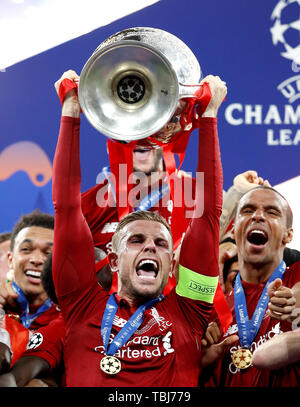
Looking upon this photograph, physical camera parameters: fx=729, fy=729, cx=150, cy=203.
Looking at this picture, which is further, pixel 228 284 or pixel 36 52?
pixel 36 52

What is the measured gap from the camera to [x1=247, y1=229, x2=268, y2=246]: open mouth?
3.04 metres

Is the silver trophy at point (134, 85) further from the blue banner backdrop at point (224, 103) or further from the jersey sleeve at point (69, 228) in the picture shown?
the blue banner backdrop at point (224, 103)

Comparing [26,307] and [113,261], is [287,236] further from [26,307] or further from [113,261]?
[26,307]

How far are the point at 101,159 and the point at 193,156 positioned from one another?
48 centimetres

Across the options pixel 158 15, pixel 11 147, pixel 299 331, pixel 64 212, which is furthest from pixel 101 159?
pixel 299 331

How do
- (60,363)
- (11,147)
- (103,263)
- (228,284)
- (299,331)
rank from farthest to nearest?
(11,147), (228,284), (103,263), (60,363), (299,331)

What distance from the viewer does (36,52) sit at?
3844 millimetres

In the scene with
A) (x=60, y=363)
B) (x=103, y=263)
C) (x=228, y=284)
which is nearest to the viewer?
(x=60, y=363)

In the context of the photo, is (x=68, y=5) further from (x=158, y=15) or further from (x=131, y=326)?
(x=131, y=326)

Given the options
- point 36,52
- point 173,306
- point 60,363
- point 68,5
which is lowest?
point 60,363

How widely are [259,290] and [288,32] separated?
1.48 metres

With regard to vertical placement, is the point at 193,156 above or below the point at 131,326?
above

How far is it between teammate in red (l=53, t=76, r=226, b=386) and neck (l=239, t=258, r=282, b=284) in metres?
0.37

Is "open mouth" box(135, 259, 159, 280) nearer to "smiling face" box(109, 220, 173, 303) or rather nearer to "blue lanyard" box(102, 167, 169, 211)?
"smiling face" box(109, 220, 173, 303)
